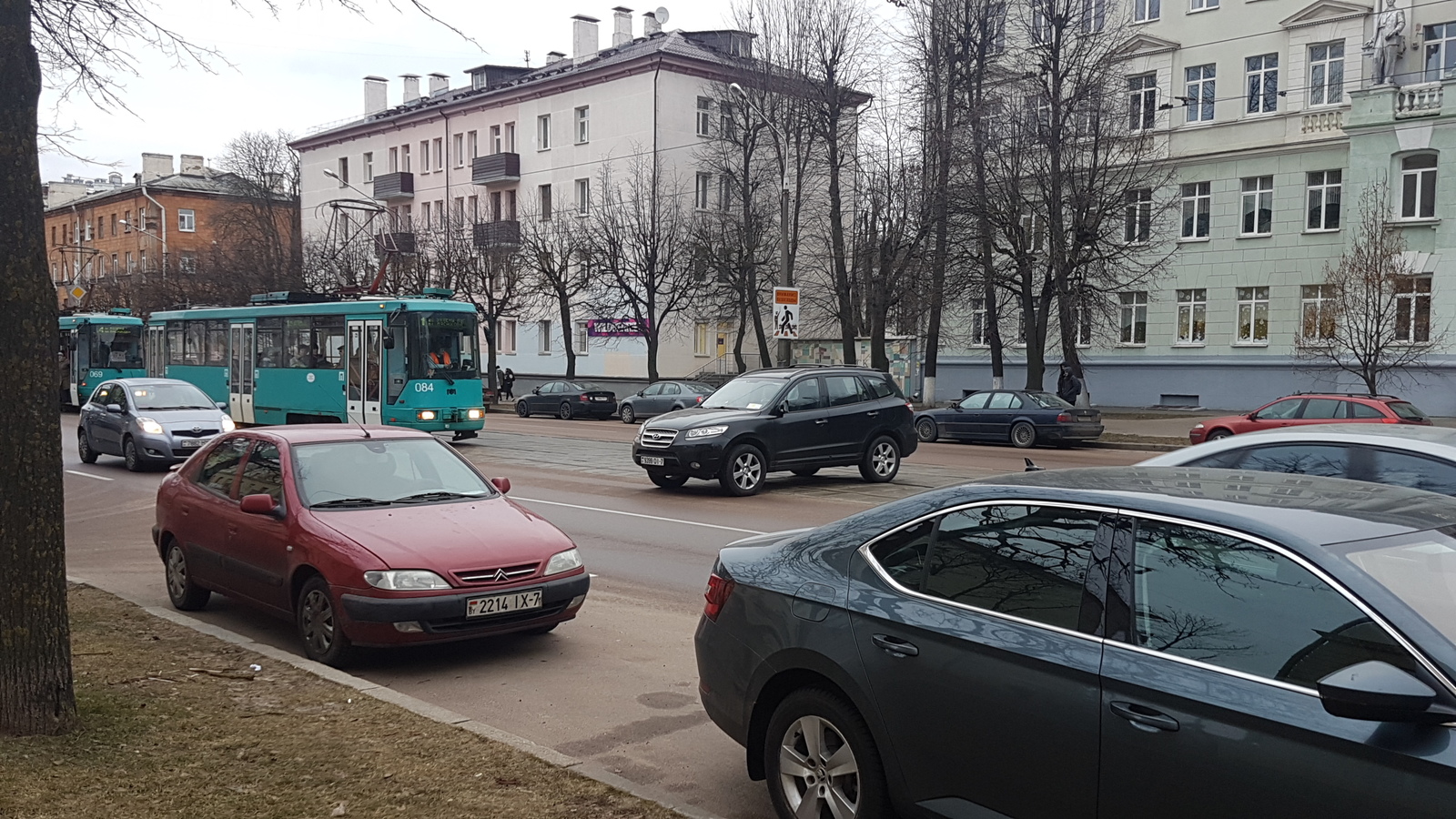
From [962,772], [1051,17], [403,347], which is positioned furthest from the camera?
[1051,17]

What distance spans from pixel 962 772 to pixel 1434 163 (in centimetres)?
3665

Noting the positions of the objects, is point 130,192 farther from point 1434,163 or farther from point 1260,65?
point 1434,163

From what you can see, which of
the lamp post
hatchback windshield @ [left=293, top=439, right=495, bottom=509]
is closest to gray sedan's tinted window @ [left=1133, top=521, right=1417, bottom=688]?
hatchback windshield @ [left=293, top=439, right=495, bottom=509]

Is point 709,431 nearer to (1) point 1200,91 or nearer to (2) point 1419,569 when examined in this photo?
(2) point 1419,569

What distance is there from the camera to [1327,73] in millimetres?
37188

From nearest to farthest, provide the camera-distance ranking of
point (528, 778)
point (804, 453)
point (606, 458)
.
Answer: point (528, 778) → point (804, 453) → point (606, 458)

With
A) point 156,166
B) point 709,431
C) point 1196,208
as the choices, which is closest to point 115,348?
point 709,431

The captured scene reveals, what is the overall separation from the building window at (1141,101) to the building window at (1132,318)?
5.94m

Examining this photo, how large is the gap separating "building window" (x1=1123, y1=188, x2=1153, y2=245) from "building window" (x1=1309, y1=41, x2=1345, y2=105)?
6151 millimetres

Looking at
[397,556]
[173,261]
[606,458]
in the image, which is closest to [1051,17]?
[606,458]

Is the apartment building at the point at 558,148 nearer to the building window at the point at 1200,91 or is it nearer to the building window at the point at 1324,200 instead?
the building window at the point at 1200,91

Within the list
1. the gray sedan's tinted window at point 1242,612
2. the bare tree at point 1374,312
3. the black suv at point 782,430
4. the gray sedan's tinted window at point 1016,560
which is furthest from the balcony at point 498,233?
the gray sedan's tinted window at point 1242,612

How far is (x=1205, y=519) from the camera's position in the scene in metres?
3.46

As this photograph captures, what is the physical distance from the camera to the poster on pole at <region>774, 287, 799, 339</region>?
A: 25438mm
